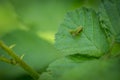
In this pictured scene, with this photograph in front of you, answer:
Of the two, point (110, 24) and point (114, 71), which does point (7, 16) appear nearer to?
point (110, 24)

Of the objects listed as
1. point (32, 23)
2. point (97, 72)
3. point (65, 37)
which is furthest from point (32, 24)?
point (97, 72)

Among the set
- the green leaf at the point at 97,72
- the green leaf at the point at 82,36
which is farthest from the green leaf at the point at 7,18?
the green leaf at the point at 97,72

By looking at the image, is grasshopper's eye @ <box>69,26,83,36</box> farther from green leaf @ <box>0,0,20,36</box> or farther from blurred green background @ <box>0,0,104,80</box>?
green leaf @ <box>0,0,20,36</box>

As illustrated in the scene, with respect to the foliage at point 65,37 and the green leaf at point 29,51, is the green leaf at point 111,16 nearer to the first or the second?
the foliage at point 65,37

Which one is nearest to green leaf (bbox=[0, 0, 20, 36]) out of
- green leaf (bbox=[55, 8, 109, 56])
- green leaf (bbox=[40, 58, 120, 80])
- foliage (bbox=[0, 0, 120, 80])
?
foliage (bbox=[0, 0, 120, 80])

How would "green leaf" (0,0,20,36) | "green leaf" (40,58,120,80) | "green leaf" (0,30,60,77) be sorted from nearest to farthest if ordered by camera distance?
"green leaf" (40,58,120,80) → "green leaf" (0,30,60,77) → "green leaf" (0,0,20,36)

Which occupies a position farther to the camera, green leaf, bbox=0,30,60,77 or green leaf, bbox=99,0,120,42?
green leaf, bbox=0,30,60,77
